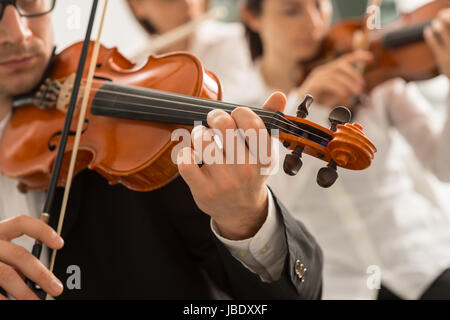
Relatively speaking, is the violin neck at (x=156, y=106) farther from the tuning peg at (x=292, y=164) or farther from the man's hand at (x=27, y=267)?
the man's hand at (x=27, y=267)

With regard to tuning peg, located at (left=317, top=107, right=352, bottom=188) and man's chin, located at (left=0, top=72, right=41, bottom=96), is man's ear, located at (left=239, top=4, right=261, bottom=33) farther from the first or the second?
tuning peg, located at (left=317, top=107, right=352, bottom=188)

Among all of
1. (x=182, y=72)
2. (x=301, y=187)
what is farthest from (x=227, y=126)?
(x=301, y=187)

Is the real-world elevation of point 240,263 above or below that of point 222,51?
below

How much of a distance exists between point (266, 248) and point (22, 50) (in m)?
0.43

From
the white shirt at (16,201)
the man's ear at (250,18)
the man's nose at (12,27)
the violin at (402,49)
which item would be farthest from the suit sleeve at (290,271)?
the man's ear at (250,18)

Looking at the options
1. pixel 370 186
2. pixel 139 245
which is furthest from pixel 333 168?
pixel 370 186

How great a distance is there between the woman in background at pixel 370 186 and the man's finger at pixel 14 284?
532mm

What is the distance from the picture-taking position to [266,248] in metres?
0.55

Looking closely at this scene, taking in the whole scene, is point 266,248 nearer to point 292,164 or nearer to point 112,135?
point 292,164

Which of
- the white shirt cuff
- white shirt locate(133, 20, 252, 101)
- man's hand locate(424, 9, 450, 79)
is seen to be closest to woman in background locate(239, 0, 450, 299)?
man's hand locate(424, 9, 450, 79)

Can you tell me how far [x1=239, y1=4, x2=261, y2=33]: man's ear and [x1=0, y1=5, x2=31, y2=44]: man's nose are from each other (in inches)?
32.8

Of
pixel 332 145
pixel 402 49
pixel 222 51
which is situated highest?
pixel 222 51

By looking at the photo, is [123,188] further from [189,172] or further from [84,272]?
[189,172]

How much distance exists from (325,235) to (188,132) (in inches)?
27.2
